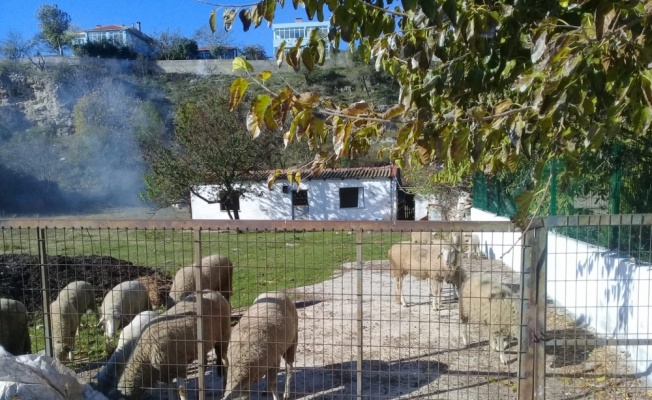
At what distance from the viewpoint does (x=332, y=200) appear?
32.7 meters

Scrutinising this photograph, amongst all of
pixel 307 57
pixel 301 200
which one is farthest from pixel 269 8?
pixel 301 200

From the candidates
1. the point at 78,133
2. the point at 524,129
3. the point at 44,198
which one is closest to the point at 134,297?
the point at 524,129

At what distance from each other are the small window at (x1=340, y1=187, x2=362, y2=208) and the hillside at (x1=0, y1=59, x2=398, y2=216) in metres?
7.35

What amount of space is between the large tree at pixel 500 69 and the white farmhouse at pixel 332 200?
28.9 meters

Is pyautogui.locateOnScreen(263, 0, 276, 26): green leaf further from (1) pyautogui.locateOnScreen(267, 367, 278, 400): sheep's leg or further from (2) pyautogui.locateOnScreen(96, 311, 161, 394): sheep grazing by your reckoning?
(2) pyautogui.locateOnScreen(96, 311, 161, 394): sheep grazing

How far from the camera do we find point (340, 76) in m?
68.9

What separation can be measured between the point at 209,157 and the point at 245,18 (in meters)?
24.3

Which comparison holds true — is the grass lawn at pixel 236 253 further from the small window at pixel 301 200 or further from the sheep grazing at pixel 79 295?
the small window at pixel 301 200

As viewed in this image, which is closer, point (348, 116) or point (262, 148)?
point (348, 116)

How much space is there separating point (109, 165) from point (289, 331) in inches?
2021

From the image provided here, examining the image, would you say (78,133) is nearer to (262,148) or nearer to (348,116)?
(262,148)

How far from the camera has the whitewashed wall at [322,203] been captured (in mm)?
32281

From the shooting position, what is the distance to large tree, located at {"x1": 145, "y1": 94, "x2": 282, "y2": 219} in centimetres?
2700

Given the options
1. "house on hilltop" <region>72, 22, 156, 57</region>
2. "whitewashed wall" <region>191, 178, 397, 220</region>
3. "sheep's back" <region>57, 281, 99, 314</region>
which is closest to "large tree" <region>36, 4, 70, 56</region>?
"house on hilltop" <region>72, 22, 156, 57</region>
